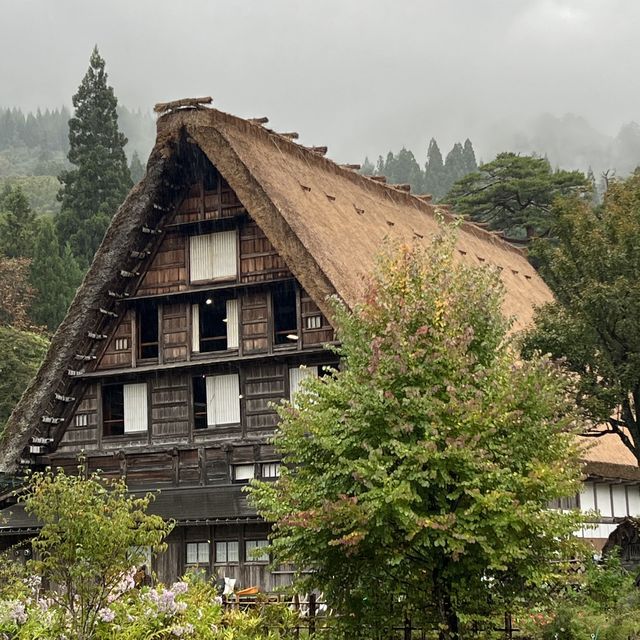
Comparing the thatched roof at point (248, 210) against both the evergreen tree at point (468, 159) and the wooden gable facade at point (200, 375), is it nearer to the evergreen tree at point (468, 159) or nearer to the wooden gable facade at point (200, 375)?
the wooden gable facade at point (200, 375)

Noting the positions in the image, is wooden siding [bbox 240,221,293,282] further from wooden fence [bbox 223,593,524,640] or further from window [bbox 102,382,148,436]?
wooden fence [bbox 223,593,524,640]

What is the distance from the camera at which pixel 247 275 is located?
31.5 meters

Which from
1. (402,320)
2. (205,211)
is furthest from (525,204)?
(402,320)

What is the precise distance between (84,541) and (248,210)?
1348 cm

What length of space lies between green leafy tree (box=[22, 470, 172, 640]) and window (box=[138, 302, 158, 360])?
44.3 ft

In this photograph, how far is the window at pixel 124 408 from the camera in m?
32.5

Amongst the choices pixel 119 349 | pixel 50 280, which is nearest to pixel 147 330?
pixel 119 349

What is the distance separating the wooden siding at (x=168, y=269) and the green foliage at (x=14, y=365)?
19131mm

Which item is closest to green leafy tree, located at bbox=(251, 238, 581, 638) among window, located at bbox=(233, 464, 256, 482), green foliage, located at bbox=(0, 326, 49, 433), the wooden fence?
the wooden fence

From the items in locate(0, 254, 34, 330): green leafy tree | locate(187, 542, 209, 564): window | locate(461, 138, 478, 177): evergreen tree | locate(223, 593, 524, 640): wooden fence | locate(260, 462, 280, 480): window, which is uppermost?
locate(461, 138, 478, 177): evergreen tree

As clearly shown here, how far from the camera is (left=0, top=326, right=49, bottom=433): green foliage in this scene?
5028cm

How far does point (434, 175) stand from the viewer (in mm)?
154000

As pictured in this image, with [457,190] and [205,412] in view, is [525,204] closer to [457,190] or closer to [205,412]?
[457,190]

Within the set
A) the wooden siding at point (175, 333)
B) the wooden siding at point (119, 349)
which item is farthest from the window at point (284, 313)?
the wooden siding at point (119, 349)
